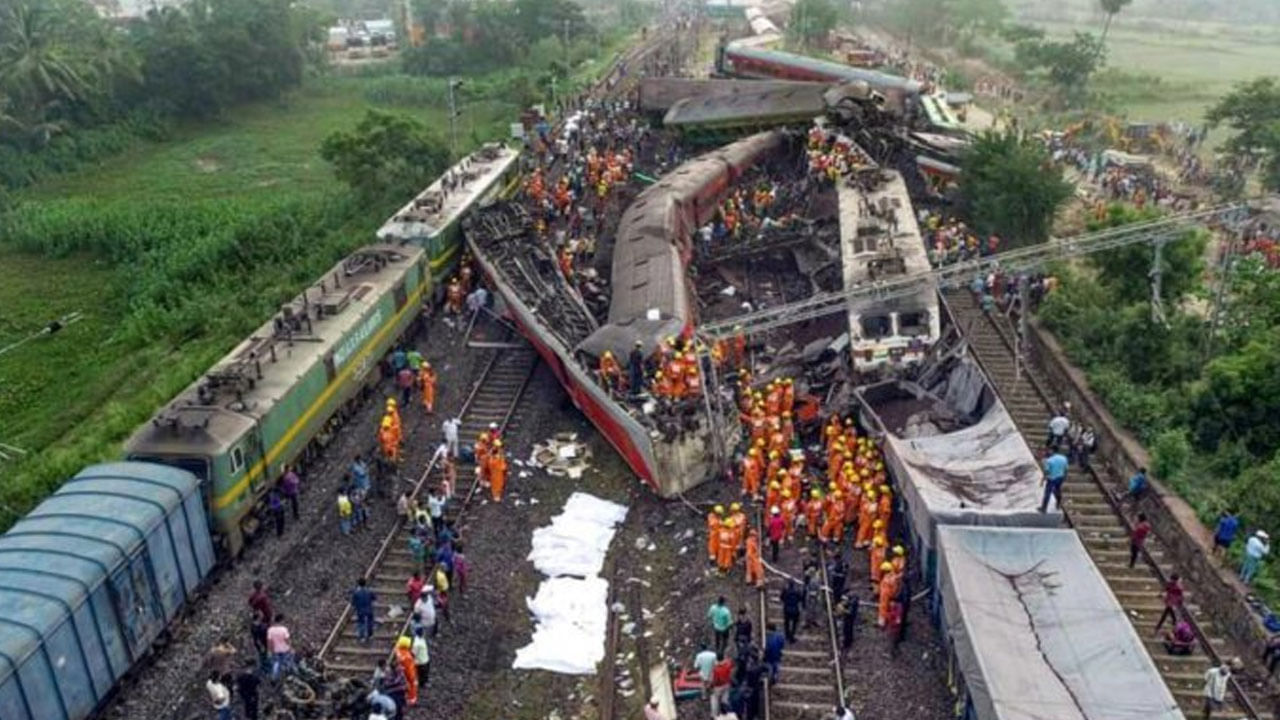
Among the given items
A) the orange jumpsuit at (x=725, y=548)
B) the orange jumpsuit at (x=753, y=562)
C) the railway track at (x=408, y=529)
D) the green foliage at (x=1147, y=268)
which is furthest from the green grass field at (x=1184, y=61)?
the orange jumpsuit at (x=753, y=562)

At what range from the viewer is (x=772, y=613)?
49.3 ft

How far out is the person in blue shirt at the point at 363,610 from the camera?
1414cm

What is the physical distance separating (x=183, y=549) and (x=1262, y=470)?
1556 centimetres

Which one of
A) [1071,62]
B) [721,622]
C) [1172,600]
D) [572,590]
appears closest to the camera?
[721,622]

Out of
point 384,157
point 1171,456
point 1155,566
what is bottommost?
point 1155,566

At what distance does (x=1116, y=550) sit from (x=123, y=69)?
1979 inches

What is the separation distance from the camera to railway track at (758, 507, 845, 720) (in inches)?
520

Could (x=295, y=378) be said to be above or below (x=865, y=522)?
above

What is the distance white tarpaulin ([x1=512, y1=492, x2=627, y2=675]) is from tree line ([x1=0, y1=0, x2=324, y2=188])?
122 ft

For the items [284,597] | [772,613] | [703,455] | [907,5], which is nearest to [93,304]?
[284,597]

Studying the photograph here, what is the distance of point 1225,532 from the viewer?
1505 cm

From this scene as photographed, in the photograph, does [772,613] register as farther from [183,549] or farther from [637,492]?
[183,549]

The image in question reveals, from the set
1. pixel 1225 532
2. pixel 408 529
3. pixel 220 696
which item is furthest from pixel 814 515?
pixel 220 696

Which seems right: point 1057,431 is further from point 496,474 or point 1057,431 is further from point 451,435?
point 451,435
